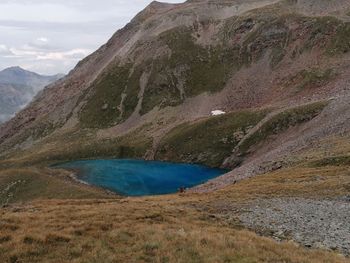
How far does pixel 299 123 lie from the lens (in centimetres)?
10912

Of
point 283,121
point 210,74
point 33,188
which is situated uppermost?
point 210,74

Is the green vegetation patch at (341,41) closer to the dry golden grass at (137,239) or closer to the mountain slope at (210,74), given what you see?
the mountain slope at (210,74)

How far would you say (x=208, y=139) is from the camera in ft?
420

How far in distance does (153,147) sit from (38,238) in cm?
11604

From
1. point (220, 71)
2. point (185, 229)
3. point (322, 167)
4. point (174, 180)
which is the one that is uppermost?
point (220, 71)

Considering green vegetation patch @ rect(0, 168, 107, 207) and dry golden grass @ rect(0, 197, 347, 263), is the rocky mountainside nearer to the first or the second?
green vegetation patch @ rect(0, 168, 107, 207)

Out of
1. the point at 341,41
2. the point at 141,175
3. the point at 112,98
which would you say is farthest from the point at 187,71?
the point at 141,175

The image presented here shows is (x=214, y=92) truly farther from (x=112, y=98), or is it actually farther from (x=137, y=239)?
(x=137, y=239)

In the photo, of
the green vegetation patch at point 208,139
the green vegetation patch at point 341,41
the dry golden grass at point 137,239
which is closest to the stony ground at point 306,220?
the dry golden grass at point 137,239

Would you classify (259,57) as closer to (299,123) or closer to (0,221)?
(299,123)

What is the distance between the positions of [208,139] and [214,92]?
122ft

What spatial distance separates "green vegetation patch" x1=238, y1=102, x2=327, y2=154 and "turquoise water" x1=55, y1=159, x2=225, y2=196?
1074 cm

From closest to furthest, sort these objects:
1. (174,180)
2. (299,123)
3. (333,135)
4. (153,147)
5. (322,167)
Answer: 1. (322,167)
2. (333,135)
3. (174,180)
4. (299,123)
5. (153,147)

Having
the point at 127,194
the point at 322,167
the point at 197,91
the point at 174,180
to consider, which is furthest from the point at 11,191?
the point at 197,91
